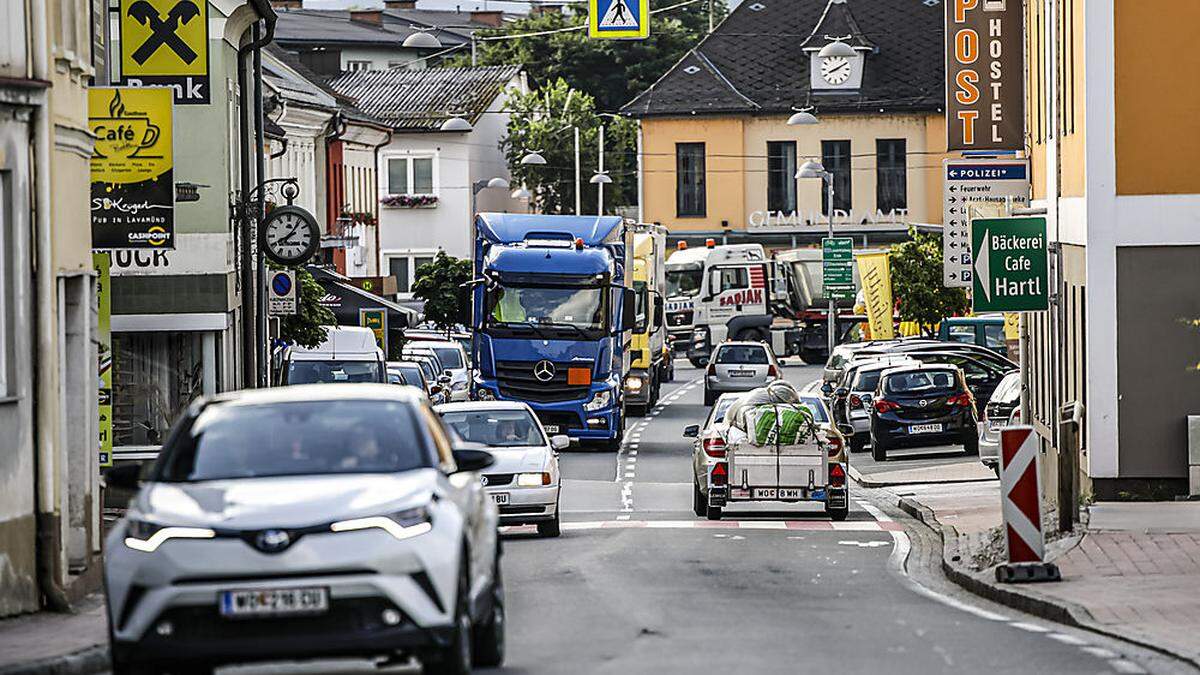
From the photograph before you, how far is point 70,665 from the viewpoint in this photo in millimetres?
12938

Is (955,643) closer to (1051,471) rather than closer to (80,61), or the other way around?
(80,61)

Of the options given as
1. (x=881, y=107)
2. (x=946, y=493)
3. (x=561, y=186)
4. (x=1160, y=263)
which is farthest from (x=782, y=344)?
(x=1160, y=263)

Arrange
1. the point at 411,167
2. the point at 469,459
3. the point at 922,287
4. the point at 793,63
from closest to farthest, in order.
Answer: the point at 469,459 < the point at 922,287 < the point at 411,167 < the point at 793,63

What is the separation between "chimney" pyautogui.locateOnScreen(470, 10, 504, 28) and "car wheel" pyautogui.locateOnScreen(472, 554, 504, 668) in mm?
105489

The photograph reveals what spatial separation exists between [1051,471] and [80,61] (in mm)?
13626

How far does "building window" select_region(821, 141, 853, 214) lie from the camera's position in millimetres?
81188

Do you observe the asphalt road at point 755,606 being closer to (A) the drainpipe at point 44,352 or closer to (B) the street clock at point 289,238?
(A) the drainpipe at point 44,352

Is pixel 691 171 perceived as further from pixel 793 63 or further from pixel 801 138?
pixel 793 63

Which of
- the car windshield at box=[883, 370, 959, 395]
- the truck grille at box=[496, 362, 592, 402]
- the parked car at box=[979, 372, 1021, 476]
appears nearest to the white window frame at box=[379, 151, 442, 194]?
the truck grille at box=[496, 362, 592, 402]

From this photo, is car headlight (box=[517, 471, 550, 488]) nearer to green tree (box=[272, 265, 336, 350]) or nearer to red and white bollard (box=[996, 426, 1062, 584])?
red and white bollard (box=[996, 426, 1062, 584])

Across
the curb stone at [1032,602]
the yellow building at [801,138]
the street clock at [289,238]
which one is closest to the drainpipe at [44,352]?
the curb stone at [1032,602]

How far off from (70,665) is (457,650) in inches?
135

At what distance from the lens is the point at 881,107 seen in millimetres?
80750

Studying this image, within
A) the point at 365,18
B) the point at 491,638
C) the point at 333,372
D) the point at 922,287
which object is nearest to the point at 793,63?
the point at 922,287
